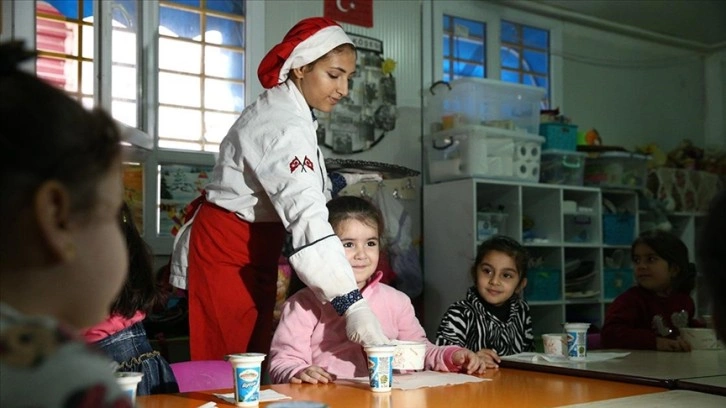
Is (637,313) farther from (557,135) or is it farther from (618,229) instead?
(618,229)

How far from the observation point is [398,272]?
4.08m

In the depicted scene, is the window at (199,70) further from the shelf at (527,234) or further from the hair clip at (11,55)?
the hair clip at (11,55)

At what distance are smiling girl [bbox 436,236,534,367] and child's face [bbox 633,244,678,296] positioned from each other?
23.6 inches

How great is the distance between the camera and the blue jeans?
1.83 metres

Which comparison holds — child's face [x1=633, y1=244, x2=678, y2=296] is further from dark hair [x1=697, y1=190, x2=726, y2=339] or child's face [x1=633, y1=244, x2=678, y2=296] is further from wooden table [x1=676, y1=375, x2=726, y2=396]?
dark hair [x1=697, y1=190, x2=726, y2=339]

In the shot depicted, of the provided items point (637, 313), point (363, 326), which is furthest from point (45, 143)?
point (637, 313)

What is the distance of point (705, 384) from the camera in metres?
1.65

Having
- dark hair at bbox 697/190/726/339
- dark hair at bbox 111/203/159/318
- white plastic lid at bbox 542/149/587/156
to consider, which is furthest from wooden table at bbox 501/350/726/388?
white plastic lid at bbox 542/149/587/156

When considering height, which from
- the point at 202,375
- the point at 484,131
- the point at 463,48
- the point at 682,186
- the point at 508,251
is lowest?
the point at 202,375

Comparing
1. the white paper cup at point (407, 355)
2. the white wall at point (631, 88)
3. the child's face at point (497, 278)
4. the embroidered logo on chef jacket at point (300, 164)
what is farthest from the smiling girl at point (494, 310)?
the white wall at point (631, 88)

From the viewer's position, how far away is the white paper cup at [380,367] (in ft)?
5.16

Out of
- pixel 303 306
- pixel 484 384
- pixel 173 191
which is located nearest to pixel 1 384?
pixel 484 384

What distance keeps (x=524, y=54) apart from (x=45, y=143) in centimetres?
486

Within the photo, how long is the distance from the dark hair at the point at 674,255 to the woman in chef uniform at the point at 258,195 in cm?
162
